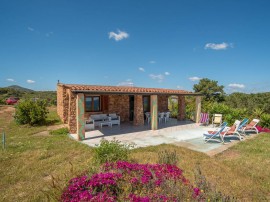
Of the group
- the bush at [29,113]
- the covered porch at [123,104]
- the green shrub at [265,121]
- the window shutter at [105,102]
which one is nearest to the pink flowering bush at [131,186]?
the covered porch at [123,104]

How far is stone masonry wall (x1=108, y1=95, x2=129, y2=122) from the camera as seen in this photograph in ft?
49.0

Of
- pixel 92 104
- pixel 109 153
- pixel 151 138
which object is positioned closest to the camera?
pixel 109 153

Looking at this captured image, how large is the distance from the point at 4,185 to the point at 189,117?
627 inches

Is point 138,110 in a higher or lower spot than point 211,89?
lower

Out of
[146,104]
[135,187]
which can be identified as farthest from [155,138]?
[146,104]

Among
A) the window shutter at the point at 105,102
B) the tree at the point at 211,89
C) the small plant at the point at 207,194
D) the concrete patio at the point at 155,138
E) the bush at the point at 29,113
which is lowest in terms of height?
the concrete patio at the point at 155,138

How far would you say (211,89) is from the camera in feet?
99.1

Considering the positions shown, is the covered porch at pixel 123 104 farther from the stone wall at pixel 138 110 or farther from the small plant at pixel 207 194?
the small plant at pixel 207 194

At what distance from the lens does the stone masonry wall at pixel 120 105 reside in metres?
14.9

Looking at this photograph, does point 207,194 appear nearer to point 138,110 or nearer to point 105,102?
point 138,110

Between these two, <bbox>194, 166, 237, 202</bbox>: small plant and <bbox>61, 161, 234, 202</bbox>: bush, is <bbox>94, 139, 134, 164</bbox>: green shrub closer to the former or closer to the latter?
<bbox>61, 161, 234, 202</bbox>: bush

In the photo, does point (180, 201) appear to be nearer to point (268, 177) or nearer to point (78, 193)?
point (78, 193)

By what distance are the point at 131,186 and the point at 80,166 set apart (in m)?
2.95

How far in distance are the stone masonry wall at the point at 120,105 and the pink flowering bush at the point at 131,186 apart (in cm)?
1064
